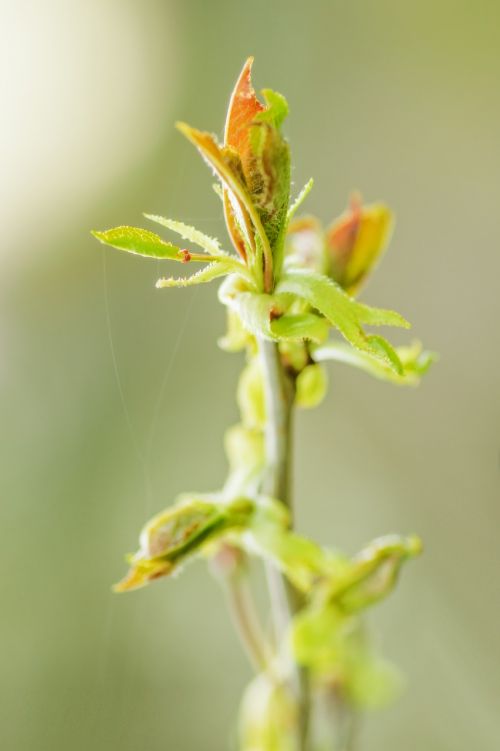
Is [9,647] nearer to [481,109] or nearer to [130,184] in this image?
[130,184]

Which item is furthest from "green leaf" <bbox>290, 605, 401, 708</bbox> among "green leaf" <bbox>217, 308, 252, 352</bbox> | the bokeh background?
the bokeh background

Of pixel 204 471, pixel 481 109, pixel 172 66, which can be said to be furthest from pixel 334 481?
pixel 172 66

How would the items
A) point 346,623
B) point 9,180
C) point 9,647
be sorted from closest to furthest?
point 346,623
point 9,647
point 9,180

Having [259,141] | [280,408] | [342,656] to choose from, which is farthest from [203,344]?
[259,141]

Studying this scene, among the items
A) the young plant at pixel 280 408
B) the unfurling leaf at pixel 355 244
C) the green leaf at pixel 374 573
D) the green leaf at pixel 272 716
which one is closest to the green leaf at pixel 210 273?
the young plant at pixel 280 408

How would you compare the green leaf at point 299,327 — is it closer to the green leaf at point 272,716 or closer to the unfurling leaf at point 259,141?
the unfurling leaf at point 259,141

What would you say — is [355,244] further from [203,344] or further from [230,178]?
[203,344]

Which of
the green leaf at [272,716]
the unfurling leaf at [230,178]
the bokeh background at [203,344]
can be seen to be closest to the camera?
the unfurling leaf at [230,178]
